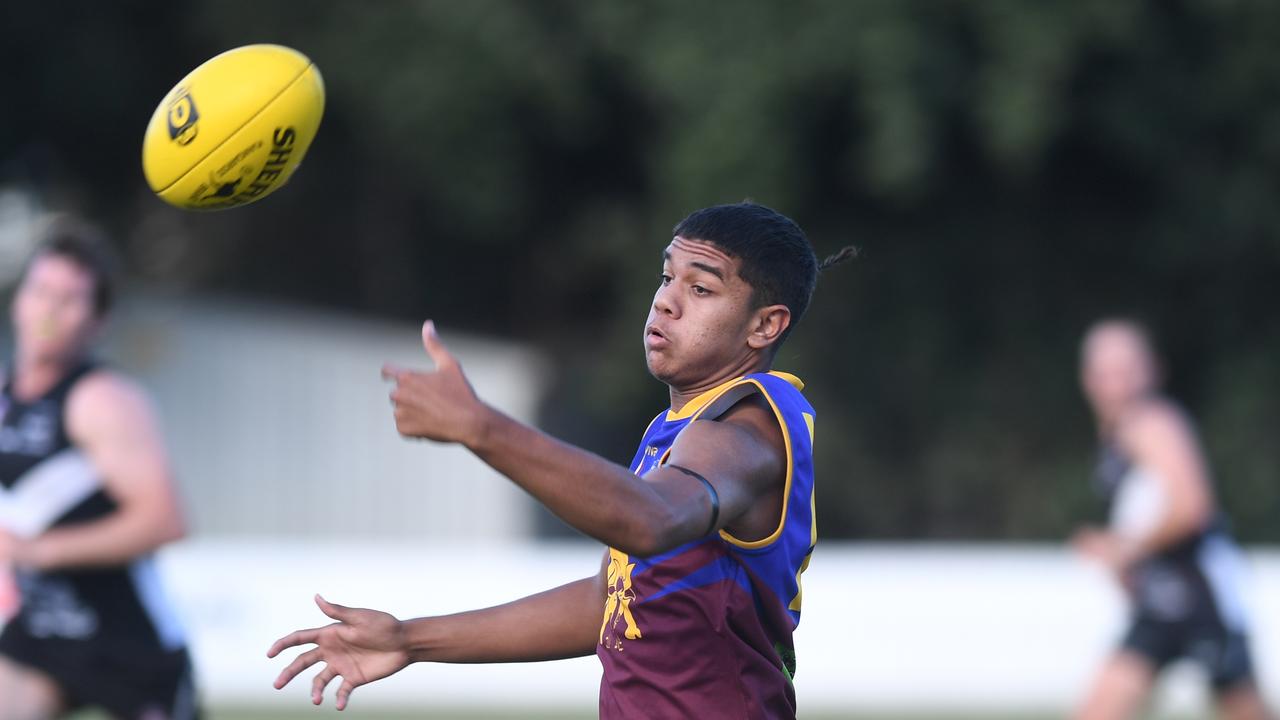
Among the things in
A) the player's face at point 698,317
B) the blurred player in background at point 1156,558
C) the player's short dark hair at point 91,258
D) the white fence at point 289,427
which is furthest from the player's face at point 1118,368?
the white fence at point 289,427

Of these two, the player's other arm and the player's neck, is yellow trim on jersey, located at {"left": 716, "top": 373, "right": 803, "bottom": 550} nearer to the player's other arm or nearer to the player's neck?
the player's neck

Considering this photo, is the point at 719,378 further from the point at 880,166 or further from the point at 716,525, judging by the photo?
the point at 880,166

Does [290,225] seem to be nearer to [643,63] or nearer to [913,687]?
[643,63]

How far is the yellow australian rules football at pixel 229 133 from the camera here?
3949mm

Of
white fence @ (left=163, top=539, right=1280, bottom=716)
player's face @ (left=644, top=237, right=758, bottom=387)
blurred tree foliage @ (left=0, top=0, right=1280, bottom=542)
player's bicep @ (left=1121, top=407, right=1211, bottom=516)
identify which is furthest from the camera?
blurred tree foliage @ (left=0, top=0, right=1280, bottom=542)

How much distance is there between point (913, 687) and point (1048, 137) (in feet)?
25.8

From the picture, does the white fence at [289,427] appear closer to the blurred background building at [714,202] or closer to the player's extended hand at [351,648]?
the blurred background building at [714,202]

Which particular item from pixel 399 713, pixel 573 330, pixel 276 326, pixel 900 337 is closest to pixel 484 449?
pixel 399 713

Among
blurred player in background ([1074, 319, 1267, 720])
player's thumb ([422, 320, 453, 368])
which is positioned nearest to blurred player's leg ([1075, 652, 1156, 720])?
blurred player in background ([1074, 319, 1267, 720])

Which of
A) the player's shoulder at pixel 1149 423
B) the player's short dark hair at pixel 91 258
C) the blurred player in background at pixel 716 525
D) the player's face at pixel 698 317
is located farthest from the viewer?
the player's shoulder at pixel 1149 423

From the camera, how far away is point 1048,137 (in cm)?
1697

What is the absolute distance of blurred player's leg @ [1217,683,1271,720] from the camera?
7477 millimetres

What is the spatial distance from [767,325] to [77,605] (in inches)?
109

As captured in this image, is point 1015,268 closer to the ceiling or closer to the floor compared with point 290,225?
closer to the floor
